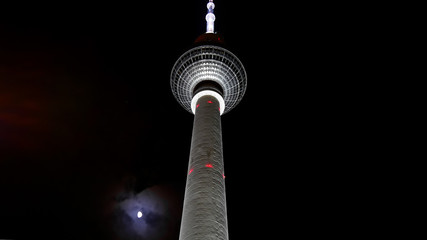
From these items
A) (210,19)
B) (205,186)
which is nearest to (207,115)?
(205,186)

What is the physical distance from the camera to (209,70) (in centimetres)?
3091

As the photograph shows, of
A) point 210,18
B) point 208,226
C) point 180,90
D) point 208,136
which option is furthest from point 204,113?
point 210,18

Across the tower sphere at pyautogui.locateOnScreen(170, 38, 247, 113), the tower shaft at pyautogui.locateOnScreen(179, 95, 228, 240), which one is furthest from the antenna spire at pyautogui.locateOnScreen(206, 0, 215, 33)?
the tower shaft at pyautogui.locateOnScreen(179, 95, 228, 240)

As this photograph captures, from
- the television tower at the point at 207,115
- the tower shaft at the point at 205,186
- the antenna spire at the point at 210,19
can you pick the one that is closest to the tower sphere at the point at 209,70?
the television tower at the point at 207,115

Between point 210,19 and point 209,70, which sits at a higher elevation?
point 210,19

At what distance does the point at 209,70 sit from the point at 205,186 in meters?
12.8

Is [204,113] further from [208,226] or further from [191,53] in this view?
[208,226]

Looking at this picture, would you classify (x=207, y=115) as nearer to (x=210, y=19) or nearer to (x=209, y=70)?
(x=209, y=70)

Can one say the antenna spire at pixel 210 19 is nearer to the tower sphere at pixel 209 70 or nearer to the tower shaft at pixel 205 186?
the tower sphere at pixel 209 70

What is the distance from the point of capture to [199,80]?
3091 centimetres

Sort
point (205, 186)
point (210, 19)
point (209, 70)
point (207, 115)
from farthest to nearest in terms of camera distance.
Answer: point (210, 19)
point (209, 70)
point (207, 115)
point (205, 186)

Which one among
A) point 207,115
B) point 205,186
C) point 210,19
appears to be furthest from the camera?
point 210,19

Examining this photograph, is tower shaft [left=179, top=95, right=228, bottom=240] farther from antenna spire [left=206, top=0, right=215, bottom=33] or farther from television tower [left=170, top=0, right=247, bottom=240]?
antenna spire [left=206, top=0, right=215, bottom=33]

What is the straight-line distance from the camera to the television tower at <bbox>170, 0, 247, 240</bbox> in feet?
64.4
